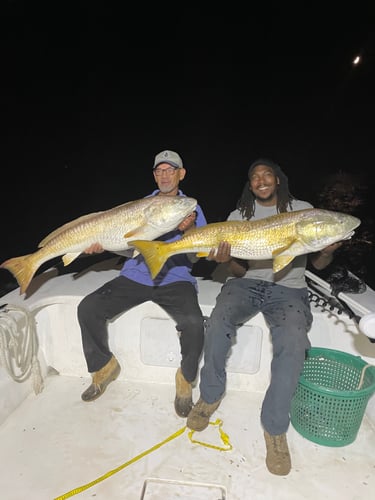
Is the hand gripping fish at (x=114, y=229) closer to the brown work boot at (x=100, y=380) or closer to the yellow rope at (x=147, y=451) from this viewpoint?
the brown work boot at (x=100, y=380)

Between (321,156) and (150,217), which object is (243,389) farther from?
(321,156)

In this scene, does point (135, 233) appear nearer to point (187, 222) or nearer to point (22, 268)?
point (187, 222)

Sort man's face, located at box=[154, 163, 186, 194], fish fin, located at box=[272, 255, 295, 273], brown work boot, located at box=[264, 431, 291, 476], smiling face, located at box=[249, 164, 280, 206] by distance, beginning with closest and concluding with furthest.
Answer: brown work boot, located at box=[264, 431, 291, 476] < fish fin, located at box=[272, 255, 295, 273] < smiling face, located at box=[249, 164, 280, 206] < man's face, located at box=[154, 163, 186, 194]

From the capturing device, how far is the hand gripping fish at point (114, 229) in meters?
2.90

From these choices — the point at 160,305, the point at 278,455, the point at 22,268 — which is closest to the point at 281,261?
the point at 160,305

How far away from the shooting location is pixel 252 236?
8.92 ft

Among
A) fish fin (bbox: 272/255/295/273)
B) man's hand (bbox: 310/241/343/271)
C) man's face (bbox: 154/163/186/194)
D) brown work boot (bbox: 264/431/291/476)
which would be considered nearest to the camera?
brown work boot (bbox: 264/431/291/476)

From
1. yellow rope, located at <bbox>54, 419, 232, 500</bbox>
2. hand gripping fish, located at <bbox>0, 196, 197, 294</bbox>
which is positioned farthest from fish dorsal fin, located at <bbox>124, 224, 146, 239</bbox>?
yellow rope, located at <bbox>54, 419, 232, 500</bbox>

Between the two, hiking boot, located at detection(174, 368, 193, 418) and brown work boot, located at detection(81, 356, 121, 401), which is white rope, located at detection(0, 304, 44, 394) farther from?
hiking boot, located at detection(174, 368, 193, 418)

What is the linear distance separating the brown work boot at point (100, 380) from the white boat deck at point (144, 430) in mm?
66

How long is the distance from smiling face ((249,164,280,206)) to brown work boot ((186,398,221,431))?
1824mm

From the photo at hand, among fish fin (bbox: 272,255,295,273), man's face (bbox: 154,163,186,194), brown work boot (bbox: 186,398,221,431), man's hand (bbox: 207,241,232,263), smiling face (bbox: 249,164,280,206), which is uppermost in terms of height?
man's face (bbox: 154,163,186,194)

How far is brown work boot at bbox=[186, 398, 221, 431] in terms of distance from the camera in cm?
277

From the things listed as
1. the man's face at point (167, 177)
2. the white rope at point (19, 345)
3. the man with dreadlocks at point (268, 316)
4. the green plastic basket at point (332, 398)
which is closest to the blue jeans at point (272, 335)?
the man with dreadlocks at point (268, 316)
